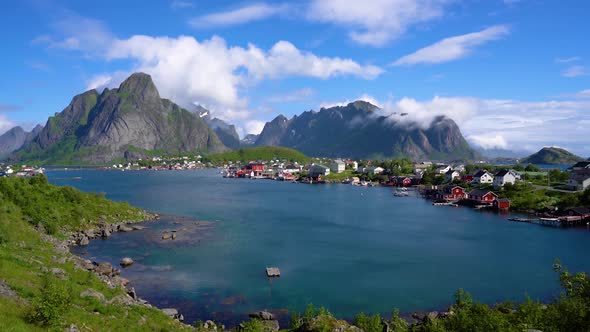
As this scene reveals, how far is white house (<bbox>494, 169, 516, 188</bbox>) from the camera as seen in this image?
59.1 m

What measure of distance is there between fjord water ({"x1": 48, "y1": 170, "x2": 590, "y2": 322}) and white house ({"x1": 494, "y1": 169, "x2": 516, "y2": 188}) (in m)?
17.7

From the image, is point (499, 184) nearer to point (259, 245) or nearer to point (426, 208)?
point (426, 208)

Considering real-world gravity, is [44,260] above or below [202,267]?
above

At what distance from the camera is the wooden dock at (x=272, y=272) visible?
2217 cm

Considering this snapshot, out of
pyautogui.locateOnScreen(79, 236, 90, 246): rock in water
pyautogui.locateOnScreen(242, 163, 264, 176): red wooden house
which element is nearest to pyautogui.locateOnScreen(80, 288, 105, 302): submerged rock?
pyautogui.locateOnScreen(79, 236, 90, 246): rock in water

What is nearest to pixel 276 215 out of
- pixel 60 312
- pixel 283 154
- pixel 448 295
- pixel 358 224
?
pixel 358 224

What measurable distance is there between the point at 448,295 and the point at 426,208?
3283 cm

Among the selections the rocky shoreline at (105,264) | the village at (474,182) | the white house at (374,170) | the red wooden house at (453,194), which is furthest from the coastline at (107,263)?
the white house at (374,170)

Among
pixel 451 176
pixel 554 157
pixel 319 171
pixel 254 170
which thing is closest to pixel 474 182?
pixel 451 176

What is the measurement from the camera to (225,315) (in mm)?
16875

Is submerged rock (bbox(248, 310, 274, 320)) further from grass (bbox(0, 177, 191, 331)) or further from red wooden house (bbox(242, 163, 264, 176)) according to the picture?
red wooden house (bbox(242, 163, 264, 176))

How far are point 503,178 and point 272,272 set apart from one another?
1924 inches

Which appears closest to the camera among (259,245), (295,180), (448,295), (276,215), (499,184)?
(448,295)

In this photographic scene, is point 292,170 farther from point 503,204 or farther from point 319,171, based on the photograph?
point 503,204
